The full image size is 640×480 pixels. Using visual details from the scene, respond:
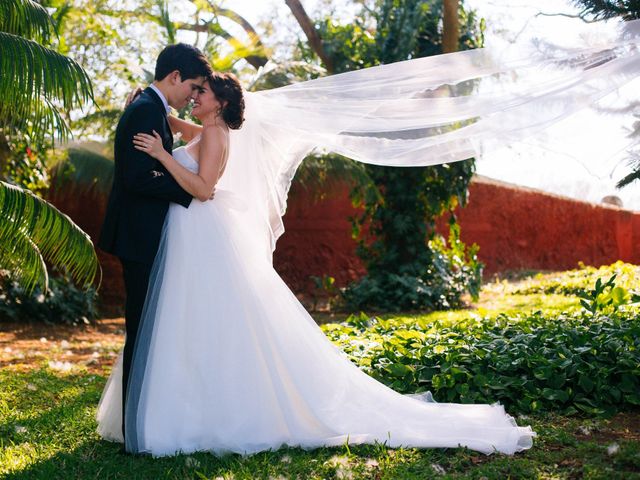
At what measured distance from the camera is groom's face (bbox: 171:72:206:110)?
3.88m

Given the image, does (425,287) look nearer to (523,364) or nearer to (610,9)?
(523,364)

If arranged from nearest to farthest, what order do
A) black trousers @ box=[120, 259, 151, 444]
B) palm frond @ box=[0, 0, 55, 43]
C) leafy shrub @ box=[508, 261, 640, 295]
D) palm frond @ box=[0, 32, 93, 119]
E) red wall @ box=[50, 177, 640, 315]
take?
black trousers @ box=[120, 259, 151, 444] < palm frond @ box=[0, 32, 93, 119] < palm frond @ box=[0, 0, 55, 43] < leafy shrub @ box=[508, 261, 640, 295] < red wall @ box=[50, 177, 640, 315]

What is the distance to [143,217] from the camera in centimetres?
380

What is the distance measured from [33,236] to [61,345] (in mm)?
2841

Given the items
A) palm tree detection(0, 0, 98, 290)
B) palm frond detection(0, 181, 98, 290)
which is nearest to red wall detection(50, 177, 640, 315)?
palm frond detection(0, 181, 98, 290)

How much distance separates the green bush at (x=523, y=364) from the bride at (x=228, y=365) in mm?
558

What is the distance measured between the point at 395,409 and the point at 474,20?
854 centimetres

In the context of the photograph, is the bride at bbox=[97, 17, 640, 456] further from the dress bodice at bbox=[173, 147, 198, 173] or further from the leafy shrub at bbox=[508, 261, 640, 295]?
the leafy shrub at bbox=[508, 261, 640, 295]

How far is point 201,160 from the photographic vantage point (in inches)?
153

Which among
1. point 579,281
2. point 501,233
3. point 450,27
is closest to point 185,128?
point 450,27

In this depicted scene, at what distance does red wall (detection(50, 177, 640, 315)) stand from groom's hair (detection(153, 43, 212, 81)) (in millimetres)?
8820

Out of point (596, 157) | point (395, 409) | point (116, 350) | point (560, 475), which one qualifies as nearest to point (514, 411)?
point (395, 409)

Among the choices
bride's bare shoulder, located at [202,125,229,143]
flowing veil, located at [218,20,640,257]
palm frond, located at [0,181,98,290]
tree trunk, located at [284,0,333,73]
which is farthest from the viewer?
tree trunk, located at [284,0,333,73]

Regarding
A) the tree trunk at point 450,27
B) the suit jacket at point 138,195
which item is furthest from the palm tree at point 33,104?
the tree trunk at point 450,27
